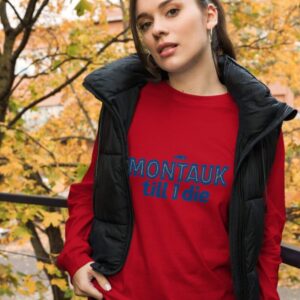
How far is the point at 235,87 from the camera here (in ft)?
4.91

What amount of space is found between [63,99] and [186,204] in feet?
28.5

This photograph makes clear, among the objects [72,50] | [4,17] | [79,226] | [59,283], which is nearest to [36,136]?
[72,50]

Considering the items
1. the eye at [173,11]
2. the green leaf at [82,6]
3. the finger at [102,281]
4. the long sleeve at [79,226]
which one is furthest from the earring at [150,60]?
the green leaf at [82,6]

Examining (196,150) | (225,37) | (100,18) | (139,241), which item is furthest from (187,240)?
(100,18)

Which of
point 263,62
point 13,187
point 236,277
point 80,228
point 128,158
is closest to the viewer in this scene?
point 236,277

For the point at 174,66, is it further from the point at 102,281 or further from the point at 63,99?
the point at 63,99

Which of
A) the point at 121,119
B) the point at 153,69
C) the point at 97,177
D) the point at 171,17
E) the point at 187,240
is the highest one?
the point at 171,17

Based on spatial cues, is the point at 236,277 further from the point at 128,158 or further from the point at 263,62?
the point at 263,62

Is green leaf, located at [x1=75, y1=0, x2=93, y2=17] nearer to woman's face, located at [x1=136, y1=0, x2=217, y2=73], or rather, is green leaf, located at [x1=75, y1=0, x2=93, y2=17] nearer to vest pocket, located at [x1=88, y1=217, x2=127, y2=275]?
woman's face, located at [x1=136, y1=0, x2=217, y2=73]

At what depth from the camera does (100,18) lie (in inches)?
305

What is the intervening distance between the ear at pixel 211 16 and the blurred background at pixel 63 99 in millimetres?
790

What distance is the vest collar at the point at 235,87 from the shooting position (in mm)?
1396

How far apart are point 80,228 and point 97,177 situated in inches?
7.9

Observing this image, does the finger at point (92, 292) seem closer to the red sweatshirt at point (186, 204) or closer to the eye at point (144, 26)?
the red sweatshirt at point (186, 204)
